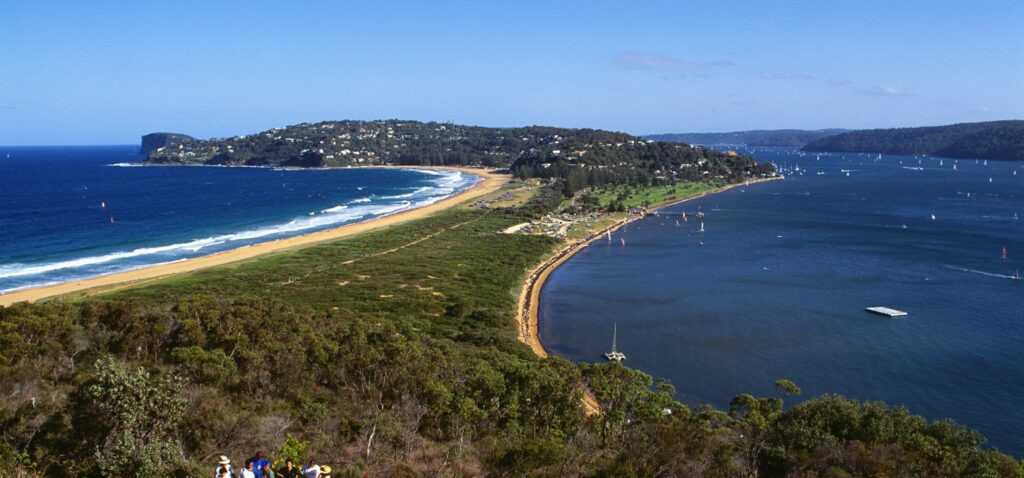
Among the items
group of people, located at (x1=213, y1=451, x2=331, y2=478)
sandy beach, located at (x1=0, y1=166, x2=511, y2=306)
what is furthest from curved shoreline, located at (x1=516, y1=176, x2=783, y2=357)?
group of people, located at (x1=213, y1=451, x2=331, y2=478)

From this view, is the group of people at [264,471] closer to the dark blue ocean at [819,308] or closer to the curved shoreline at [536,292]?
the dark blue ocean at [819,308]

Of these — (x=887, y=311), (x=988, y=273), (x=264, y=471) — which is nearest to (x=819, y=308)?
(x=887, y=311)

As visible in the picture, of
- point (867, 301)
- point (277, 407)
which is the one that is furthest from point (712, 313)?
point (277, 407)

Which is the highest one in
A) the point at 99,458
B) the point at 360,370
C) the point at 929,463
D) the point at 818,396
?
the point at 99,458

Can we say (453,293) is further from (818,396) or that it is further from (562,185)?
(562,185)

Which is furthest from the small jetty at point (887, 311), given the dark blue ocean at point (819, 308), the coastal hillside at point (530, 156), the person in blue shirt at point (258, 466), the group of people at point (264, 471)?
the coastal hillside at point (530, 156)

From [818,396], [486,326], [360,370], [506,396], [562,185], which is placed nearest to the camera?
[506,396]

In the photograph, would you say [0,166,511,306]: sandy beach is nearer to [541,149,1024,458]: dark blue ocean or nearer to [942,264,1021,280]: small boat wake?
[541,149,1024,458]: dark blue ocean
